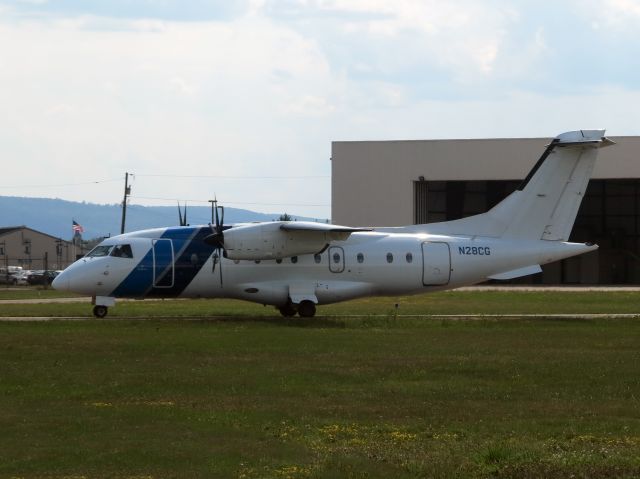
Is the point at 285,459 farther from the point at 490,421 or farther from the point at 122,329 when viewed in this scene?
the point at 122,329

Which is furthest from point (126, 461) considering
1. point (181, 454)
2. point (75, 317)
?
point (75, 317)

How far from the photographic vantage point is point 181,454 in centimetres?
1380

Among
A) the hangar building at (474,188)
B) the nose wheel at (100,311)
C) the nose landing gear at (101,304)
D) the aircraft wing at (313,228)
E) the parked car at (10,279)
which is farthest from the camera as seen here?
the parked car at (10,279)

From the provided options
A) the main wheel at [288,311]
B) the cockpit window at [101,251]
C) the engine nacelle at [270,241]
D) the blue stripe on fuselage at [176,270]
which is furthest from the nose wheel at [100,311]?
the main wheel at [288,311]

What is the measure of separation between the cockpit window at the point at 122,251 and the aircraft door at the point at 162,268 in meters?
0.87

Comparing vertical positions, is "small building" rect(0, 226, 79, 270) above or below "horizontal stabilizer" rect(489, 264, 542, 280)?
above

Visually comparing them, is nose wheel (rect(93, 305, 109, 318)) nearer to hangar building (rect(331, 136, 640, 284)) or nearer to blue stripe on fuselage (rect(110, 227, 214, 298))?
blue stripe on fuselage (rect(110, 227, 214, 298))

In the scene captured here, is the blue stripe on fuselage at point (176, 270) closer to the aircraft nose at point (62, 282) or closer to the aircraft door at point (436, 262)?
the aircraft nose at point (62, 282)

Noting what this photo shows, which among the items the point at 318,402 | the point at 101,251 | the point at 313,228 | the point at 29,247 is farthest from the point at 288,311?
the point at 29,247

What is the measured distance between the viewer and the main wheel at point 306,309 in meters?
37.6

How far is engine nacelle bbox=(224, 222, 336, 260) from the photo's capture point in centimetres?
3622

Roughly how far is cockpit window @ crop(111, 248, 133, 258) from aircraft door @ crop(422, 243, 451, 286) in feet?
33.6

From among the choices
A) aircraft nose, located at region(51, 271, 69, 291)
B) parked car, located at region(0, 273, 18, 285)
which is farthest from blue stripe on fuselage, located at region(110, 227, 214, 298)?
parked car, located at region(0, 273, 18, 285)

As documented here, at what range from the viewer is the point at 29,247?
13862 centimetres
